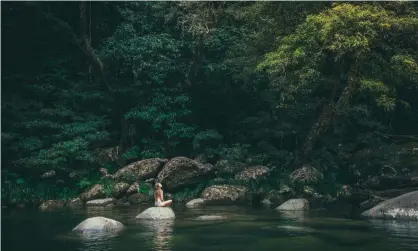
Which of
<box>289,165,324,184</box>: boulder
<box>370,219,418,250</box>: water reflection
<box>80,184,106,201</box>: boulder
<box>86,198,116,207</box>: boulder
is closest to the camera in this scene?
<box>370,219,418,250</box>: water reflection

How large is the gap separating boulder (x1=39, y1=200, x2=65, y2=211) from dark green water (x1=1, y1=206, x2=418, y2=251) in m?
3.44

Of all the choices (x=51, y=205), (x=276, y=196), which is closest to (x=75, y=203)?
(x=51, y=205)

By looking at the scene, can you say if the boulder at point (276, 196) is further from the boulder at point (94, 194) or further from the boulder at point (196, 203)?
the boulder at point (94, 194)

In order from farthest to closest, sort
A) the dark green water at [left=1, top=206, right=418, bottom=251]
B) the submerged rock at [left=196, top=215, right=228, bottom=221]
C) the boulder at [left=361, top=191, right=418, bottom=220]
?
the submerged rock at [left=196, top=215, right=228, bottom=221]
the boulder at [left=361, top=191, right=418, bottom=220]
the dark green water at [left=1, top=206, right=418, bottom=251]

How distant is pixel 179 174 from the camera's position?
23.0 m

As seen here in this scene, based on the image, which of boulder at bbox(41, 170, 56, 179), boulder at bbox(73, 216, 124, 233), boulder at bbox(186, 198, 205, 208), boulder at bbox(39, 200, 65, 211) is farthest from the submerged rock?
boulder at bbox(41, 170, 56, 179)

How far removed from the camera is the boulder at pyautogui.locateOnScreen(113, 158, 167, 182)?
23172 mm

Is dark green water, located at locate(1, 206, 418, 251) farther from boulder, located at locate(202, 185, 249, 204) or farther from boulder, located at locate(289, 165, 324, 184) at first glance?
boulder, located at locate(289, 165, 324, 184)

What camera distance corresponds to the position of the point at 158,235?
1255 centimetres

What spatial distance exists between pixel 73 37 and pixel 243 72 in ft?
31.7

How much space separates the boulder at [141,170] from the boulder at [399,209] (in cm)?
1071

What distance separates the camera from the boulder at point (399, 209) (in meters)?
15.0

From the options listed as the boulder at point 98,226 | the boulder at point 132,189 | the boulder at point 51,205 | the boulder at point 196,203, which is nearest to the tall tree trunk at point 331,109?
the boulder at point 196,203

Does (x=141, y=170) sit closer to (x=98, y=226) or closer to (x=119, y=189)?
(x=119, y=189)
